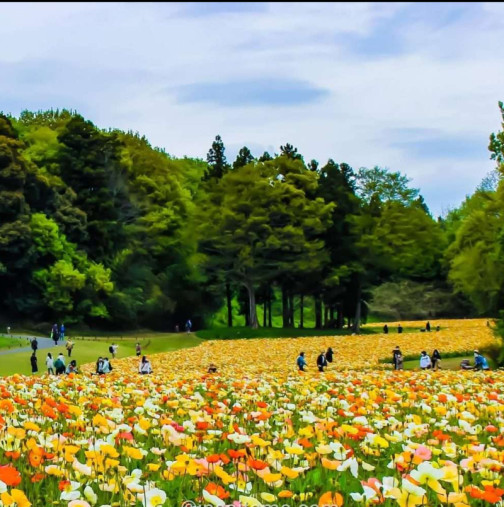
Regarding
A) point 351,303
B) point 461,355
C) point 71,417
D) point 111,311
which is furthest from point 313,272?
point 71,417

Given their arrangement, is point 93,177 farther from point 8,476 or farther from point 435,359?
point 8,476

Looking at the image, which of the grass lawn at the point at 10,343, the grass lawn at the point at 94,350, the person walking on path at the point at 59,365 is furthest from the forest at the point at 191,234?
the person walking on path at the point at 59,365

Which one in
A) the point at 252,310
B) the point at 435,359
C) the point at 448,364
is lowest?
the point at 448,364

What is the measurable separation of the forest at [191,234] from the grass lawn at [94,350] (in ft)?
20.1

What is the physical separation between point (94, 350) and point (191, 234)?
77.6 ft

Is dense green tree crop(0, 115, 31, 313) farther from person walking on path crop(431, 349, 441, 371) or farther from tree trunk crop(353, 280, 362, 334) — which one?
person walking on path crop(431, 349, 441, 371)

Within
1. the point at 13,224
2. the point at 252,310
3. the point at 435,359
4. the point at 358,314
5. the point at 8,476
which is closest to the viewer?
the point at 8,476

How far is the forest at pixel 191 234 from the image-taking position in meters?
52.8

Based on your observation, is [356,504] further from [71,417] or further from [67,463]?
[71,417]

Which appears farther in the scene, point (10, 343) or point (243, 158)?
point (243, 158)

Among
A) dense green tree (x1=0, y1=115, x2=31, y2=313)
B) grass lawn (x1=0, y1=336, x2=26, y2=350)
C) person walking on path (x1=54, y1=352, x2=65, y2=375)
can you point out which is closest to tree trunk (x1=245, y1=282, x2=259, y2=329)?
dense green tree (x1=0, y1=115, x2=31, y2=313)

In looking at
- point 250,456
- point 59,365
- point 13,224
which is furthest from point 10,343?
point 250,456

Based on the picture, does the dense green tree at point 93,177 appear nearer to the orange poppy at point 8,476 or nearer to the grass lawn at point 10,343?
the grass lawn at point 10,343

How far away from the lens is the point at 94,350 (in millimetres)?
40188
